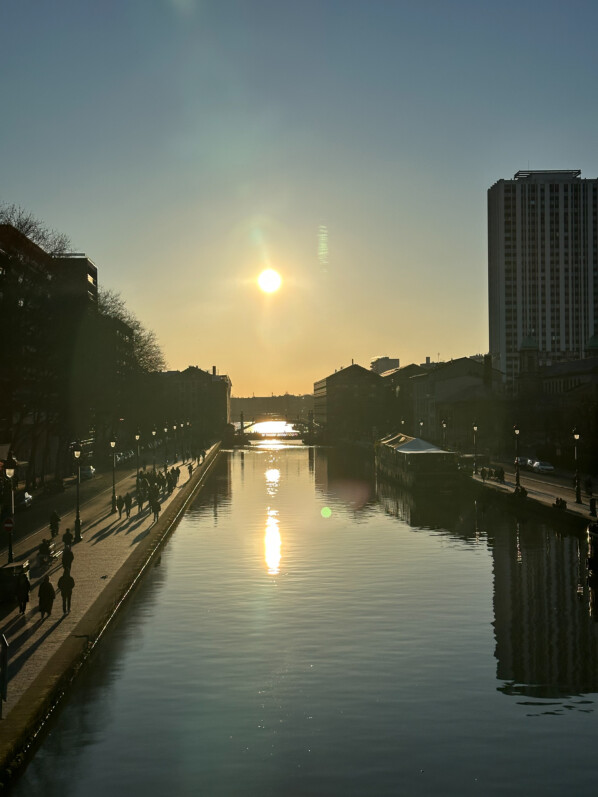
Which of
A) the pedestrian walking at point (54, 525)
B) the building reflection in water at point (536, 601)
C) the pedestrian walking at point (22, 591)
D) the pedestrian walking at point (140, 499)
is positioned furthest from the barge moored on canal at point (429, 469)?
the pedestrian walking at point (22, 591)

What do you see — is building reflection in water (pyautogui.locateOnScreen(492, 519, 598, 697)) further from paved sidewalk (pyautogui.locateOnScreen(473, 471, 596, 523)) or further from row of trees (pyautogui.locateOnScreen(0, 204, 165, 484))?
row of trees (pyautogui.locateOnScreen(0, 204, 165, 484))

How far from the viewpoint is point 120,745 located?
2019 cm

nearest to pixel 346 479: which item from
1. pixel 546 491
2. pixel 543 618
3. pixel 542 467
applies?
pixel 542 467

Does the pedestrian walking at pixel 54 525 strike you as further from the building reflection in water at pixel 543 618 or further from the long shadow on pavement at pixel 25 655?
the building reflection in water at pixel 543 618

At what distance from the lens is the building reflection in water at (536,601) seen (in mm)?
25391

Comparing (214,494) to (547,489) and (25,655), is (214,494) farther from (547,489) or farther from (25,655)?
(25,655)

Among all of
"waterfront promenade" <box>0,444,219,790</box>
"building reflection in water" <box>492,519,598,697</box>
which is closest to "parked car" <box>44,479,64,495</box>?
"waterfront promenade" <box>0,444,219,790</box>

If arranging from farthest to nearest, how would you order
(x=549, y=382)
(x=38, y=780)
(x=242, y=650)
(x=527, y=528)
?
(x=549, y=382), (x=527, y=528), (x=242, y=650), (x=38, y=780)

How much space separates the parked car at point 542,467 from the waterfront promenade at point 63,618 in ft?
125

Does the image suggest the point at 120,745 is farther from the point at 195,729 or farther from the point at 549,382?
the point at 549,382

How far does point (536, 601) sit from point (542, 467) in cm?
4832

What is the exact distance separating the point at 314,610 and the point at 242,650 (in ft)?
19.5

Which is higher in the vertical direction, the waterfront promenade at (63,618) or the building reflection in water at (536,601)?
the waterfront promenade at (63,618)

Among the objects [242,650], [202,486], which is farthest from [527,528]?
[202,486]
